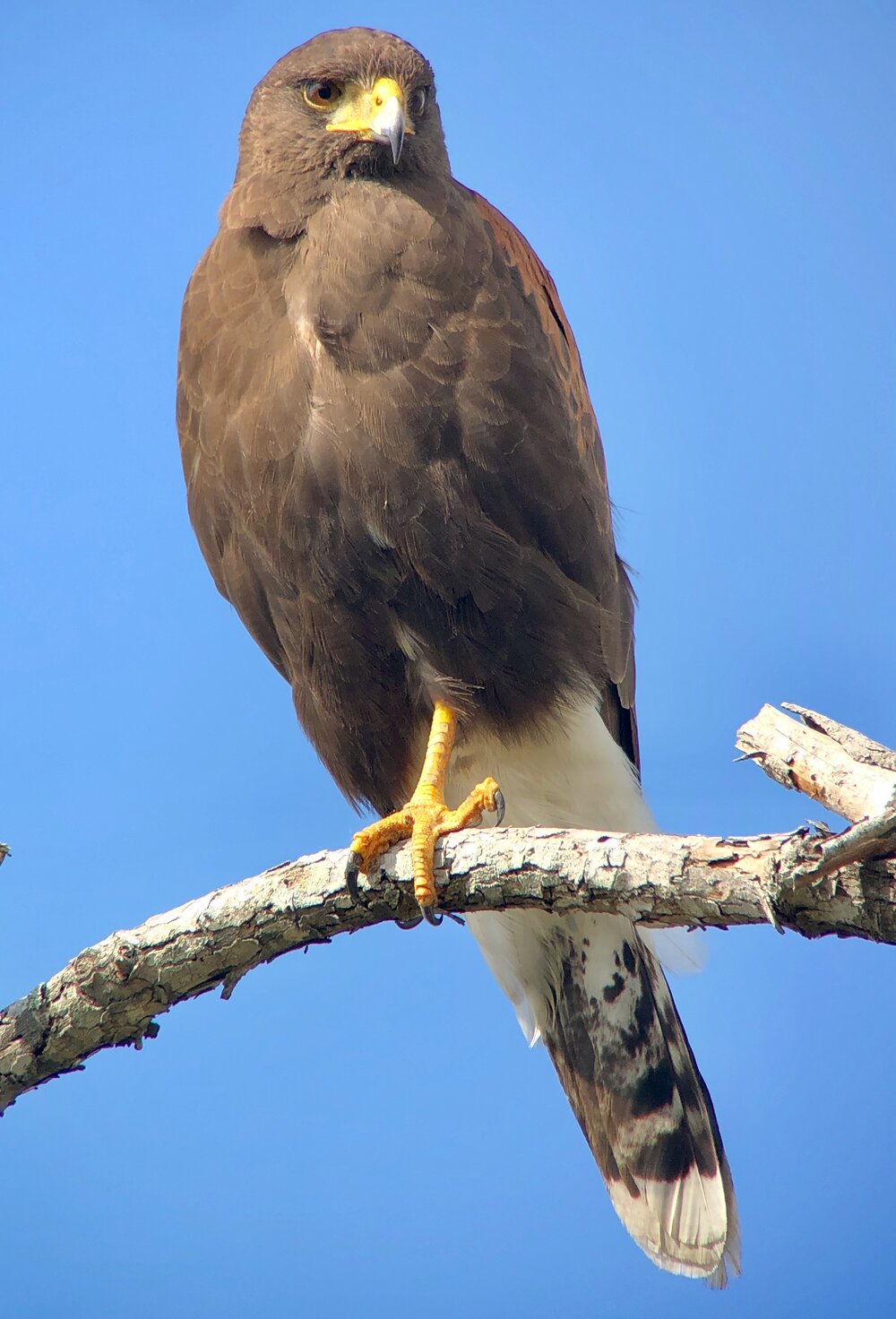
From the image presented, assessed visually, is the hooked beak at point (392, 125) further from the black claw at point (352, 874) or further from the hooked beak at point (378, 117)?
the black claw at point (352, 874)

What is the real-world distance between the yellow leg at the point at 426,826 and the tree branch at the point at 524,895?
0.03 m

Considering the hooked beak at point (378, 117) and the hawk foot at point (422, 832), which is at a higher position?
the hooked beak at point (378, 117)

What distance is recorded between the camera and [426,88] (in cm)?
323

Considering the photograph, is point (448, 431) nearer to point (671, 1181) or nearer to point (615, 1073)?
point (615, 1073)

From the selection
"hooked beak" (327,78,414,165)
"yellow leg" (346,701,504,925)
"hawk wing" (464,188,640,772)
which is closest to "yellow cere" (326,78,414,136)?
"hooked beak" (327,78,414,165)

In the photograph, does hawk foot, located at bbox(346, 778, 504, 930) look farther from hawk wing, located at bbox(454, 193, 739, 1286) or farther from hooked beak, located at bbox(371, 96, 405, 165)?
Result: hooked beak, located at bbox(371, 96, 405, 165)

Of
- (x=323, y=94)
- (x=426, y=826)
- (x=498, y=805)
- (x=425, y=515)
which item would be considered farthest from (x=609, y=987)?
(x=323, y=94)

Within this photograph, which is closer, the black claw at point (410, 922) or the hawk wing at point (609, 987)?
the black claw at point (410, 922)

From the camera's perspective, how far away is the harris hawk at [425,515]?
2.88 metres

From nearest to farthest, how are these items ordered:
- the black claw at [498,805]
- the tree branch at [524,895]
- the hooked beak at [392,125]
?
the tree branch at [524,895], the black claw at [498,805], the hooked beak at [392,125]

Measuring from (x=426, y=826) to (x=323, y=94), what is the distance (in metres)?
1.74

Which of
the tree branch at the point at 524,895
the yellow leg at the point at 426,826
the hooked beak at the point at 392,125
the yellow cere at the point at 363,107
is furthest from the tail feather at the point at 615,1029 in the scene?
the yellow cere at the point at 363,107

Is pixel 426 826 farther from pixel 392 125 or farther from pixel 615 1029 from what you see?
pixel 392 125

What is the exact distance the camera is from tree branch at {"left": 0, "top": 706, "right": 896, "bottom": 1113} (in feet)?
6.51
